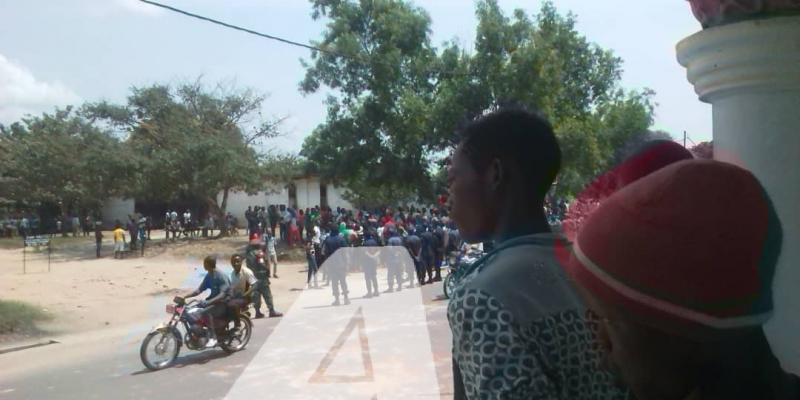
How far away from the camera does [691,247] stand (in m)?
0.73

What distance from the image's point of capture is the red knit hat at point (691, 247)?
74 centimetres

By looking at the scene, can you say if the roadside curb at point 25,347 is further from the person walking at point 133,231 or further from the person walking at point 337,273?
the person walking at point 133,231

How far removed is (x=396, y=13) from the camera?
2236 centimetres

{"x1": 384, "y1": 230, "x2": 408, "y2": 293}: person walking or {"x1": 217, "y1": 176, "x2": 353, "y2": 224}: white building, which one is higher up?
{"x1": 217, "y1": 176, "x2": 353, "y2": 224}: white building

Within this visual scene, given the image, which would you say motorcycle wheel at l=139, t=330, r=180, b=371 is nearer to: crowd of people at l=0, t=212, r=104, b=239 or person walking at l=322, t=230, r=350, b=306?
person walking at l=322, t=230, r=350, b=306

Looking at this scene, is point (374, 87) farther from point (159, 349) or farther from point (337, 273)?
point (159, 349)

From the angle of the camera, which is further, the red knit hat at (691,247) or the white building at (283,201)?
A: the white building at (283,201)

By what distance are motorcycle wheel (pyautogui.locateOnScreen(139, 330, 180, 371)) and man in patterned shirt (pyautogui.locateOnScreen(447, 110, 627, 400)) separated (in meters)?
7.58

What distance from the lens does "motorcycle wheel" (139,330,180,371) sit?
8202mm

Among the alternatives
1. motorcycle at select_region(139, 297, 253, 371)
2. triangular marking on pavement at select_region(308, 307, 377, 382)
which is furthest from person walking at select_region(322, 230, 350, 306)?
motorcycle at select_region(139, 297, 253, 371)

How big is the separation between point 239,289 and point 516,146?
27.7 feet

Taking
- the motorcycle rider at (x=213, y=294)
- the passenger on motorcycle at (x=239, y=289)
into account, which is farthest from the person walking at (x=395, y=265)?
the motorcycle rider at (x=213, y=294)

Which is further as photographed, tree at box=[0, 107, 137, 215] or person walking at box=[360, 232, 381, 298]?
tree at box=[0, 107, 137, 215]

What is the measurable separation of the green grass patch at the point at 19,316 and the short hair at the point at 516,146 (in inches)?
466
